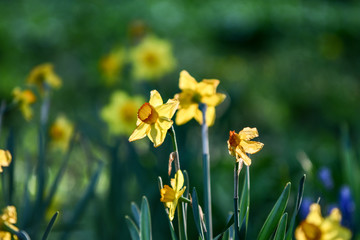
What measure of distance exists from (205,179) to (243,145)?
0.09 m

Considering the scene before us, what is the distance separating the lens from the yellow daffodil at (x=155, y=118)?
1.93ft

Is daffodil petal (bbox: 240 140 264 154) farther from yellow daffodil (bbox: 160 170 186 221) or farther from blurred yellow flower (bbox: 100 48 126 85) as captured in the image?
blurred yellow flower (bbox: 100 48 126 85)

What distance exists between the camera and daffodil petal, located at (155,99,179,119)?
0.59 m

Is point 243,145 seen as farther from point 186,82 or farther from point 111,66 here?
point 111,66

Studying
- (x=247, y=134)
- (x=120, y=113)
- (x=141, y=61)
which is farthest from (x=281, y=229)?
(x=141, y=61)

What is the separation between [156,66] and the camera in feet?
6.61

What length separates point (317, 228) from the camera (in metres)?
0.46

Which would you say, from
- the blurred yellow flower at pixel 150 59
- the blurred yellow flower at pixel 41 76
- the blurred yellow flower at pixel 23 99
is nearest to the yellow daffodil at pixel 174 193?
the blurred yellow flower at pixel 23 99

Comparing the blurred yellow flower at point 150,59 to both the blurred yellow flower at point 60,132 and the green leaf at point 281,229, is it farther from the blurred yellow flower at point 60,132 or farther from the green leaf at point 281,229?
the green leaf at point 281,229

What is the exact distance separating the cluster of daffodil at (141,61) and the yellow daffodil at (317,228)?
1506 mm

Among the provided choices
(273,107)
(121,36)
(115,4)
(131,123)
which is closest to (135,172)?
(131,123)

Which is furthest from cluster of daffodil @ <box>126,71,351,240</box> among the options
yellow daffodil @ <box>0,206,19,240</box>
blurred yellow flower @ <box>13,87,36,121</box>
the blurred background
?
the blurred background

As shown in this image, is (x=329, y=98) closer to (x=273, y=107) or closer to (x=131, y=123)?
(x=273, y=107)

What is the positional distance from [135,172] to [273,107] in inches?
106
